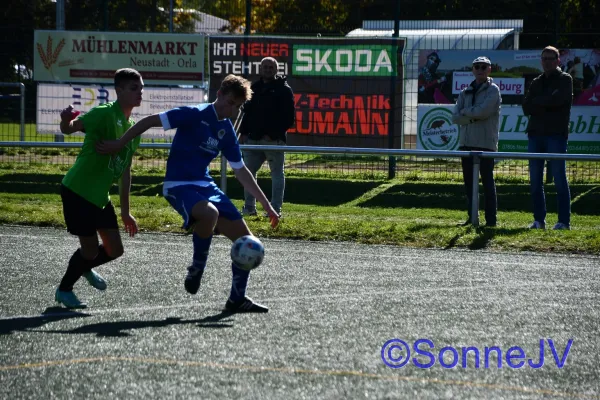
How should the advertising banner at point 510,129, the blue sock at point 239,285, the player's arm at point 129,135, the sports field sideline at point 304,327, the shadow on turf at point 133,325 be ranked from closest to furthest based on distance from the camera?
the sports field sideline at point 304,327 → the shadow on turf at point 133,325 → the player's arm at point 129,135 → the blue sock at point 239,285 → the advertising banner at point 510,129

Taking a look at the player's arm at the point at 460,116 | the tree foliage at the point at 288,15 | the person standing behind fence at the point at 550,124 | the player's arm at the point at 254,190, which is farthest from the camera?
the tree foliage at the point at 288,15

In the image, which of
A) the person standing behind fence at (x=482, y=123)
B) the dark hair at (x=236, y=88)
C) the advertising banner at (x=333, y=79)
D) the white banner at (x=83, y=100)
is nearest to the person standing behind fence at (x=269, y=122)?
the person standing behind fence at (x=482, y=123)

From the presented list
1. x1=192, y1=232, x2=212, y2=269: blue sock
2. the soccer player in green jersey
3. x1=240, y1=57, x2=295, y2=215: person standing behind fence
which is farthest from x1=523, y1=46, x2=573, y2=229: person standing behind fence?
the soccer player in green jersey

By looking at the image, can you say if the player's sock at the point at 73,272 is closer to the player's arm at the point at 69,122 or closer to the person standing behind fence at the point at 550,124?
the player's arm at the point at 69,122

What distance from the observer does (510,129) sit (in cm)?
1700

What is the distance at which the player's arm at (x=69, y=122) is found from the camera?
7.32m

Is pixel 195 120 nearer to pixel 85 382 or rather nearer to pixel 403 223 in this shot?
pixel 85 382

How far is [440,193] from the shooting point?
15430mm

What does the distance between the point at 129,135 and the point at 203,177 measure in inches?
26.4

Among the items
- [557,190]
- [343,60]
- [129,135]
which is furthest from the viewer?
[343,60]

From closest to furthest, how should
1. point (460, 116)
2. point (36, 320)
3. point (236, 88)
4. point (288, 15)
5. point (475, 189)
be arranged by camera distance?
point (36, 320) < point (236, 88) < point (475, 189) < point (460, 116) < point (288, 15)

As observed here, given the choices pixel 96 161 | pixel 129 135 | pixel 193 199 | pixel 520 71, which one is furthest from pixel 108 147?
pixel 520 71

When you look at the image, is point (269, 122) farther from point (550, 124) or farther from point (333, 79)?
point (333, 79)

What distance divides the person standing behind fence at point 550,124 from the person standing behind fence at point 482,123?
0.43 m
